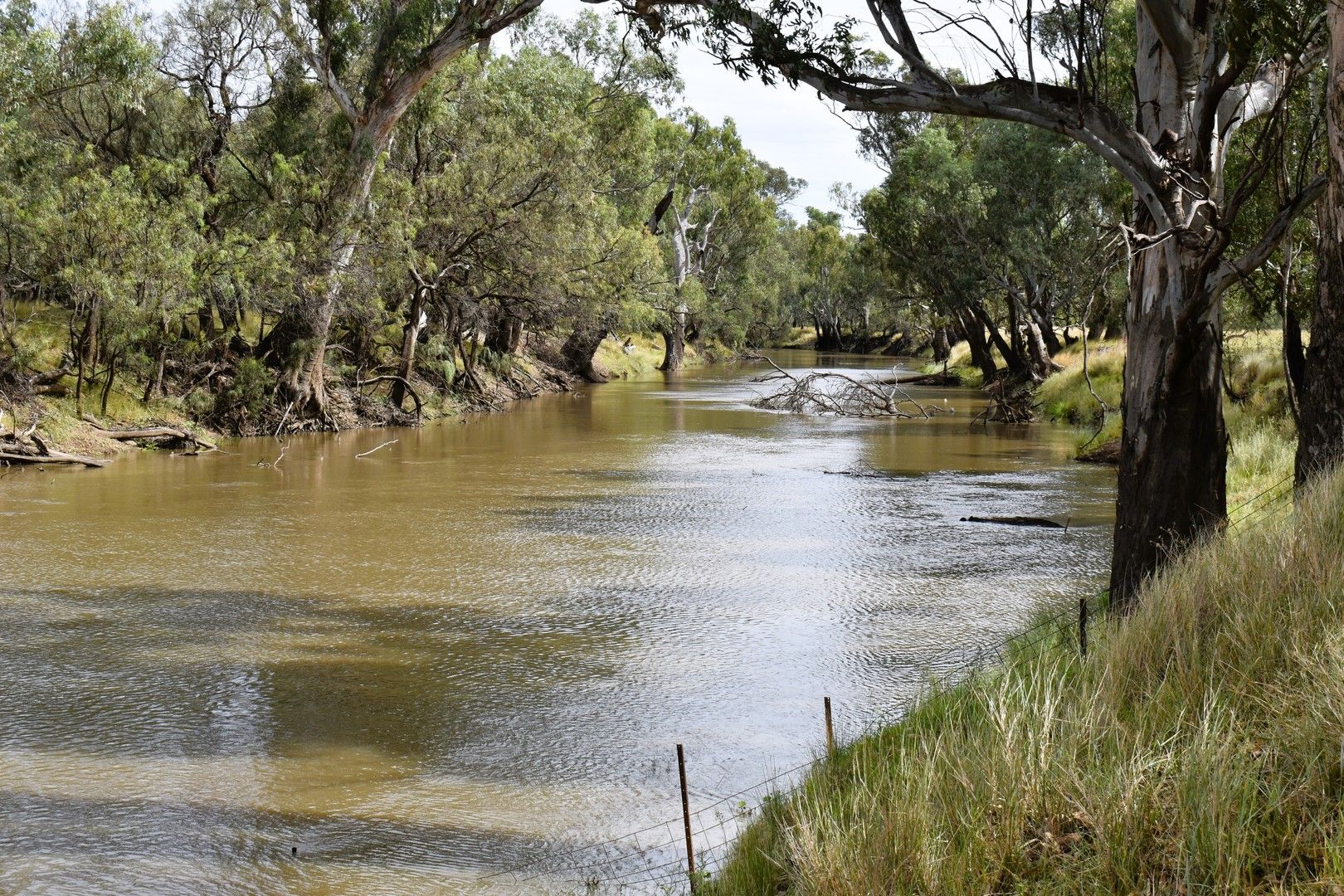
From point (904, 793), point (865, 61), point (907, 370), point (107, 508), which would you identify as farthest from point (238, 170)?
point (907, 370)

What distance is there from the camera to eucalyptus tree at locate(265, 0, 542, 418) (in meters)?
21.3

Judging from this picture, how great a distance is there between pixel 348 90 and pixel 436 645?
60.1 ft

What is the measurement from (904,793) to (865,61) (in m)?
6.36

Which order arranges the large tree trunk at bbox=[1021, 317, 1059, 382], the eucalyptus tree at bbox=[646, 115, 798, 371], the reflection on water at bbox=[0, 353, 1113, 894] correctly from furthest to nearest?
the eucalyptus tree at bbox=[646, 115, 798, 371]
the large tree trunk at bbox=[1021, 317, 1059, 382]
the reflection on water at bbox=[0, 353, 1113, 894]

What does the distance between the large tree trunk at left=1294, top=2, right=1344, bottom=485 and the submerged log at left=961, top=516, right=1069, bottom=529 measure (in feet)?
18.9

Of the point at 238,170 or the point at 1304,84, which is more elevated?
the point at 238,170

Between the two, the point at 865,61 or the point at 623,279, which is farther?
the point at 623,279

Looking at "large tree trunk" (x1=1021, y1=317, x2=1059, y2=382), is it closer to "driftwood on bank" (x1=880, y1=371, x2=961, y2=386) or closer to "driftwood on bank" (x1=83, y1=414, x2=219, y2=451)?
"driftwood on bank" (x1=880, y1=371, x2=961, y2=386)

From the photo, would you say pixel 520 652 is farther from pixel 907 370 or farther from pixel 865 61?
pixel 907 370

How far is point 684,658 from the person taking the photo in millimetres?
8305

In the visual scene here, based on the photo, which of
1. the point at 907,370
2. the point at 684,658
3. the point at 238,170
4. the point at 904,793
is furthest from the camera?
the point at 907,370

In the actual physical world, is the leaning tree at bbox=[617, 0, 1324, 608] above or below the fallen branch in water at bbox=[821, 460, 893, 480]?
above

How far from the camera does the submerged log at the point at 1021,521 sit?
13391 mm

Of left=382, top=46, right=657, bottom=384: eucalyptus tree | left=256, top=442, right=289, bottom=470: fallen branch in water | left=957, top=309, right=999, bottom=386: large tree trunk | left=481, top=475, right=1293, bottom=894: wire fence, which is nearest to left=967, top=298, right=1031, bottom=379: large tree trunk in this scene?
left=957, top=309, right=999, bottom=386: large tree trunk
